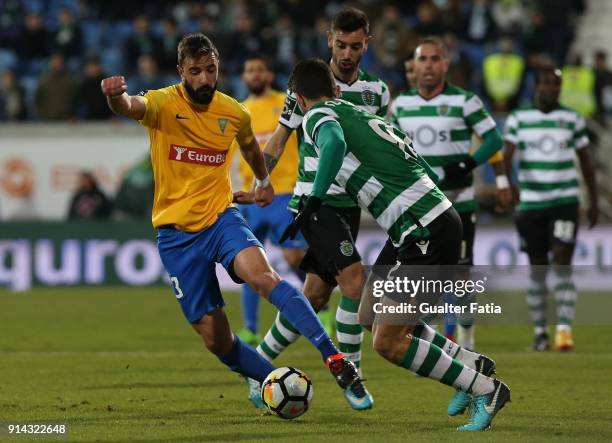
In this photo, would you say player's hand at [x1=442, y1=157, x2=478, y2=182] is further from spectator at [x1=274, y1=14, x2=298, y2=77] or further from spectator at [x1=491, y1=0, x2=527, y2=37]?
spectator at [x1=491, y1=0, x2=527, y2=37]

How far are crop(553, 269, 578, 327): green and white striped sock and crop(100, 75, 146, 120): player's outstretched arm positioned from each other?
5.64 m

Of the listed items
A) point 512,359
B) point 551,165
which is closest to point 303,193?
point 512,359

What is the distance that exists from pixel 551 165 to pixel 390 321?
5.52 metres

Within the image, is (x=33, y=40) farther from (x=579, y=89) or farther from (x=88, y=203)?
(x=579, y=89)

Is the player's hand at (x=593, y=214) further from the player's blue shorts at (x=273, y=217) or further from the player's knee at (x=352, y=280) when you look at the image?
the player's knee at (x=352, y=280)

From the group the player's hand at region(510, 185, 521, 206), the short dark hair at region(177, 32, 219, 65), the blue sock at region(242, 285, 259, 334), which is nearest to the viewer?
the short dark hair at region(177, 32, 219, 65)

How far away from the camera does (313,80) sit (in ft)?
24.6

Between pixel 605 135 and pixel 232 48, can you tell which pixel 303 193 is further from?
pixel 232 48

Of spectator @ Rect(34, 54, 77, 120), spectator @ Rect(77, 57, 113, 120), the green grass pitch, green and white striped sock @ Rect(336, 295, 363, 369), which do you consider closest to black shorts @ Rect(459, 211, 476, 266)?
the green grass pitch

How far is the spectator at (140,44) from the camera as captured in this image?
73.0ft

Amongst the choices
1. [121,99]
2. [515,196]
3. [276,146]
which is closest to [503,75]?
[515,196]

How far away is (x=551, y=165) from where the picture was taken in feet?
40.7

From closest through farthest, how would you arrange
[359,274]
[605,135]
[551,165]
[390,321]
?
1. [390,321]
2. [359,274]
3. [551,165]
4. [605,135]

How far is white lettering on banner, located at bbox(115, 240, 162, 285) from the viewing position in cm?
1922
